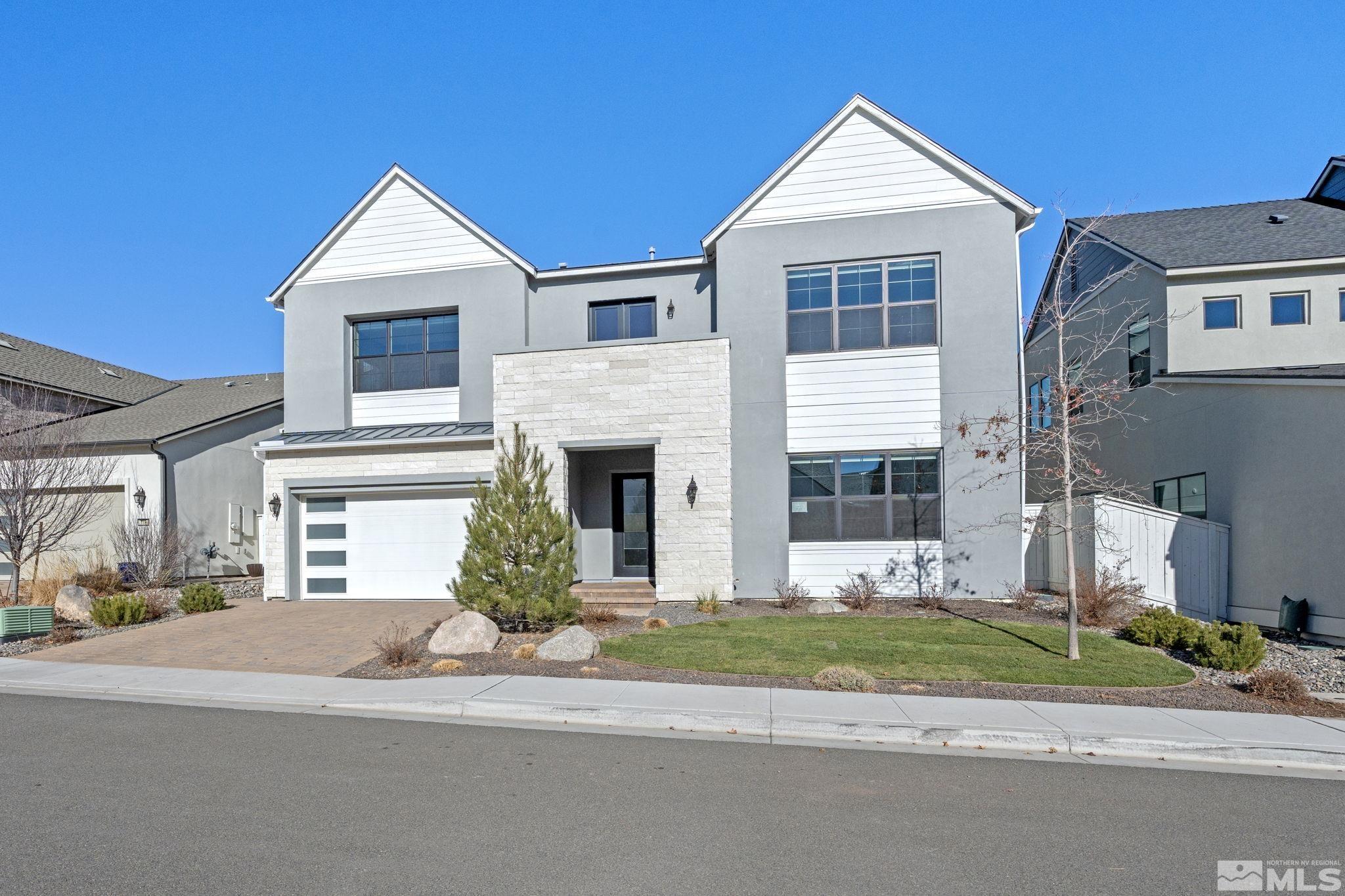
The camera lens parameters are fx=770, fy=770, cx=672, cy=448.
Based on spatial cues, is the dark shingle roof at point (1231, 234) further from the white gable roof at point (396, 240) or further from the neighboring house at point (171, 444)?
the neighboring house at point (171, 444)

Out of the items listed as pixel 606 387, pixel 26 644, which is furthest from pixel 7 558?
pixel 606 387

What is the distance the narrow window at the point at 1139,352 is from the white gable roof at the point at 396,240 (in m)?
14.3

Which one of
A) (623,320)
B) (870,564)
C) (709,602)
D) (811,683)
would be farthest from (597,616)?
(623,320)

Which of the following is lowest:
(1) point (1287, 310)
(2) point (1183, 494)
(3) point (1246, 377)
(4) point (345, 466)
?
(2) point (1183, 494)

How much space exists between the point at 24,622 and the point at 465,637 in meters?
8.12

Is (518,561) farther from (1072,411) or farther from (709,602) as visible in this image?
(1072,411)

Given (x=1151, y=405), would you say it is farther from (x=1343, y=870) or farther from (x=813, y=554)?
(x=1343, y=870)

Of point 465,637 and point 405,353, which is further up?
point 405,353

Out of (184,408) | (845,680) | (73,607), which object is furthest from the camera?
(184,408)

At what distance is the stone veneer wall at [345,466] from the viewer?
53.5 feet

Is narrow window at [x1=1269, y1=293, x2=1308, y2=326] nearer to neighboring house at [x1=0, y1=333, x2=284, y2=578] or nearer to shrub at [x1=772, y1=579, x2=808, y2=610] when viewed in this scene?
shrub at [x1=772, y1=579, x2=808, y2=610]

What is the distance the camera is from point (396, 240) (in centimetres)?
1819

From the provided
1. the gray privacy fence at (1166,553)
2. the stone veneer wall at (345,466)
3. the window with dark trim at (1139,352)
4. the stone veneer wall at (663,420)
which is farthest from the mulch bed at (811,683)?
the window with dark trim at (1139,352)

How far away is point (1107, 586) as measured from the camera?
44.7ft
